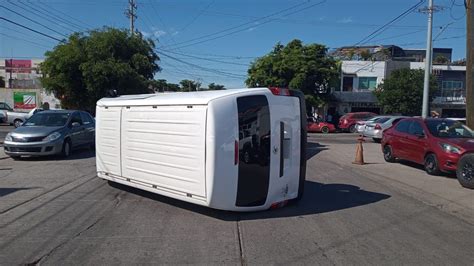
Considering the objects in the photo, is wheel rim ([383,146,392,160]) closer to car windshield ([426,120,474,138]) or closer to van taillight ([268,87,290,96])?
car windshield ([426,120,474,138])

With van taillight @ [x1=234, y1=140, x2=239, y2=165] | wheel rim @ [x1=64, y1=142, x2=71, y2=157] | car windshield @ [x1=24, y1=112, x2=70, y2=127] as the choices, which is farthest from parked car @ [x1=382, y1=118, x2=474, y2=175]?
car windshield @ [x1=24, y1=112, x2=70, y2=127]

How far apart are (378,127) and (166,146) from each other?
18.8 m

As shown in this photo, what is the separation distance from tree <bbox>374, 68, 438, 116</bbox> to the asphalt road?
32.7 m

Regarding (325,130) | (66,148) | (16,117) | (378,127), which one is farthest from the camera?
(325,130)

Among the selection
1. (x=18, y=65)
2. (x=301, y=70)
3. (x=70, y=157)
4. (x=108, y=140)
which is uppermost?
(x=18, y=65)

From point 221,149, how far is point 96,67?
80.1ft

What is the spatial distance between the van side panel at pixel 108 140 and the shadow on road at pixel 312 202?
615mm

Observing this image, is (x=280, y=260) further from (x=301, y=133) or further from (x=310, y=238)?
(x=301, y=133)

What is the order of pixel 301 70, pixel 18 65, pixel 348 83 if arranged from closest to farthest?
1. pixel 301 70
2. pixel 348 83
3. pixel 18 65

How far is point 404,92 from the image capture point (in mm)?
40906

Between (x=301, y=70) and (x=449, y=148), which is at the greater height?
(x=301, y=70)

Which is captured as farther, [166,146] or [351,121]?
[351,121]

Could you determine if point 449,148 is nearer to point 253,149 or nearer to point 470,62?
point 470,62

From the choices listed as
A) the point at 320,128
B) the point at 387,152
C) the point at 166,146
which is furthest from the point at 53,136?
the point at 320,128
